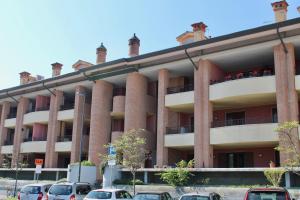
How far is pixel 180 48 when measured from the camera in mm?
27969

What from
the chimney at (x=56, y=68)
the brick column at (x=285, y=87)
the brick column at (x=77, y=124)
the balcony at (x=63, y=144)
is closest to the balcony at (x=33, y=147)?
the balcony at (x=63, y=144)

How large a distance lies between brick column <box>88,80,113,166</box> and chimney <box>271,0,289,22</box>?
1586 cm

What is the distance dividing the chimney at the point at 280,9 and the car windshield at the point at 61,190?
1851 centimetres

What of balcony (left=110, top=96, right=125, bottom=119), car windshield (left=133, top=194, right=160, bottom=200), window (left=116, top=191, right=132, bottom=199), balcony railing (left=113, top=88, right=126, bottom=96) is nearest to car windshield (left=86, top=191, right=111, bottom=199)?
window (left=116, top=191, right=132, bottom=199)

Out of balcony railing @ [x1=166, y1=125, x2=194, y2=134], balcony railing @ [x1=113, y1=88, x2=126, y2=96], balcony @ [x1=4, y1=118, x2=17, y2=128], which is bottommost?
balcony railing @ [x1=166, y1=125, x2=194, y2=134]

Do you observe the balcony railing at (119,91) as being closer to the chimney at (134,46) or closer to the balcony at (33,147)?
the chimney at (134,46)

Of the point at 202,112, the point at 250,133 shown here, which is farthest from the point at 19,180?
the point at 250,133

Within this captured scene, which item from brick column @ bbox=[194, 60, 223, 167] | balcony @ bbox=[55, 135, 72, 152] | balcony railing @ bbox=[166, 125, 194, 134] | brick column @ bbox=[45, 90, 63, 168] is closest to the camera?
brick column @ bbox=[194, 60, 223, 167]

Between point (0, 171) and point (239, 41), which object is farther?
point (0, 171)

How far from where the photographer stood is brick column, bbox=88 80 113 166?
1293 inches

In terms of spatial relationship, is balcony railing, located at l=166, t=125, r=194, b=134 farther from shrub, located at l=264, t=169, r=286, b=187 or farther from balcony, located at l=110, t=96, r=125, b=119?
shrub, located at l=264, t=169, r=286, b=187

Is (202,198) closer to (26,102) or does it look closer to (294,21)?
(294,21)

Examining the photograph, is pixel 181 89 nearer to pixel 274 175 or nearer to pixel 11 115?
pixel 274 175

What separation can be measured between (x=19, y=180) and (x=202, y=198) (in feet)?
87.3
